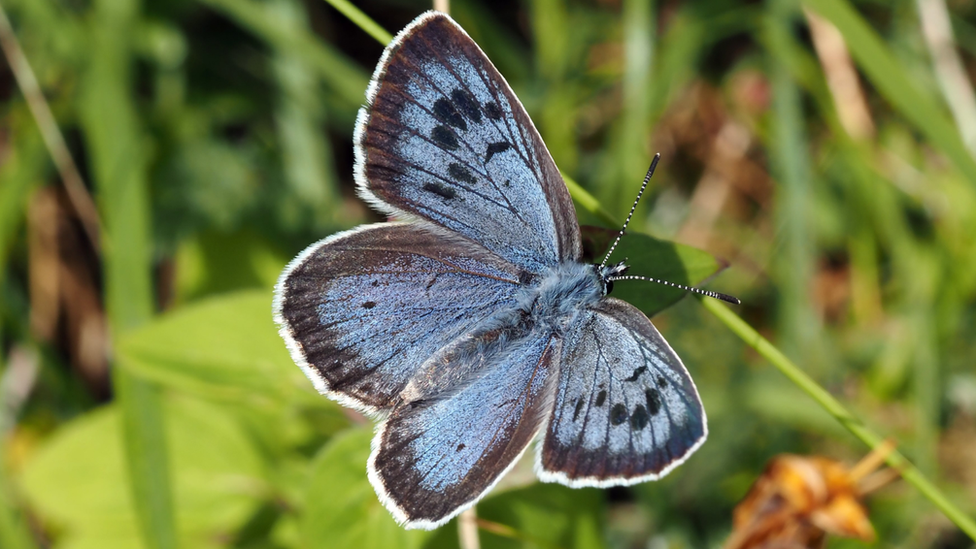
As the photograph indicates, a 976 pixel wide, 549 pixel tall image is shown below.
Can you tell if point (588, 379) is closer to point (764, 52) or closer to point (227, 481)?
point (227, 481)

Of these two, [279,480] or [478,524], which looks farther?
[279,480]

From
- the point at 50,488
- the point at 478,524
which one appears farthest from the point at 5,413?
the point at 478,524

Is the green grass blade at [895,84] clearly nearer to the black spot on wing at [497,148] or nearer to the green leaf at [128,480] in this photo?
the black spot on wing at [497,148]

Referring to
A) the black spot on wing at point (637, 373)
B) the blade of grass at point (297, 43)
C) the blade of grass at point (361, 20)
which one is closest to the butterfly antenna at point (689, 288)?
the black spot on wing at point (637, 373)

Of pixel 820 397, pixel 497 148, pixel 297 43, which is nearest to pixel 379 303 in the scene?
pixel 497 148

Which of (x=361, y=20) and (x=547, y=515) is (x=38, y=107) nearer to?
(x=361, y=20)

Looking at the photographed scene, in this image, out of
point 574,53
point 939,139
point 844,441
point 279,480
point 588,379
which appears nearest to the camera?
point 588,379

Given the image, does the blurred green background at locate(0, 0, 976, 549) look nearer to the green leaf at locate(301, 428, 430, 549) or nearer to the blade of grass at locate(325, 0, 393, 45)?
the green leaf at locate(301, 428, 430, 549)
